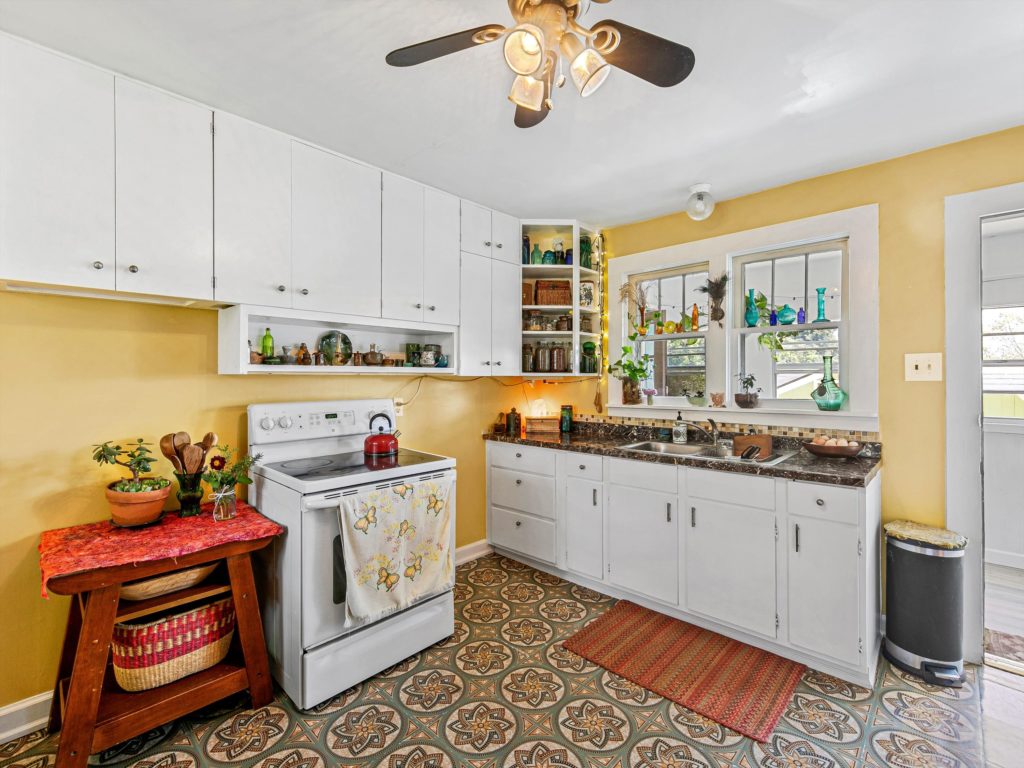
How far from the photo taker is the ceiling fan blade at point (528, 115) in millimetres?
1519

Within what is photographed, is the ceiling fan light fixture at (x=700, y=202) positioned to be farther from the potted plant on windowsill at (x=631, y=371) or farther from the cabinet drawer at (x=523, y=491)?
the cabinet drawer at (x=523, y=491)

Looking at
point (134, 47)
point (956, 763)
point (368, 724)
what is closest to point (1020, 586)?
point (956, 763)

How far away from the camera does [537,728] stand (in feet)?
6.23

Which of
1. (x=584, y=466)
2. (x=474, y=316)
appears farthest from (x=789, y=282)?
(x=474, y=316)

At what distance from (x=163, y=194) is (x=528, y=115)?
59.6 inches

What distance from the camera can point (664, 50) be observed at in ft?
3.98

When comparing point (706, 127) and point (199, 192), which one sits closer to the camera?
point (199, 192)

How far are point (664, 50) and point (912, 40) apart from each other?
1.11 metres

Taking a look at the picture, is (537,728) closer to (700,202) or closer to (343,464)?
(343,464)

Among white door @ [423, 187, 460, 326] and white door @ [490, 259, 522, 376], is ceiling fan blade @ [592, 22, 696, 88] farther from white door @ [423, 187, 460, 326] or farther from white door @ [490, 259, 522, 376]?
Result: white door @ [490, 259, 522, 376]

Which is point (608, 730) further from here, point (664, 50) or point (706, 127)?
point (706, 127)

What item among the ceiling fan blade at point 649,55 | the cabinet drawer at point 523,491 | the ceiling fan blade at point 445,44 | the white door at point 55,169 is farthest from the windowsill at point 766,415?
the white door at point 55,169

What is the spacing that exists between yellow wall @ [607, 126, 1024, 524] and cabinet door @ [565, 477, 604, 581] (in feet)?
4.97

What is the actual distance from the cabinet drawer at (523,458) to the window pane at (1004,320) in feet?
7.71
